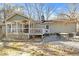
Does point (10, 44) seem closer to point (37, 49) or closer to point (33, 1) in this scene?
point (37, 49)

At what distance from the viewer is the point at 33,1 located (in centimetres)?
291

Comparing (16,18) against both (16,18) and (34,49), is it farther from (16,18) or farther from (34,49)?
(34,49)

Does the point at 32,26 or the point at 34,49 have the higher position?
the point at 32,26

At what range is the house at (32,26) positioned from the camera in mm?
2887

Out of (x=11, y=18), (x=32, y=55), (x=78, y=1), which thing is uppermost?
(x=78, y=1)

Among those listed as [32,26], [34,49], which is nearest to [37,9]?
[32,26]

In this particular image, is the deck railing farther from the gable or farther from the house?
the gable

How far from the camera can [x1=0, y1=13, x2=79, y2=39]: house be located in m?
2.89

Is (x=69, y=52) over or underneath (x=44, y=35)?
underneath

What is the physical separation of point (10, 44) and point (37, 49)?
372mm

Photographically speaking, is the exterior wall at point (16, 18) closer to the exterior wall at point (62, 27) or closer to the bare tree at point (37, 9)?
the bare tree at point (37, 9)

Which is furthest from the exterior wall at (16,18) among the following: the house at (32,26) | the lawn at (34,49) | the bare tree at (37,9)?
the lawn at (34,49)

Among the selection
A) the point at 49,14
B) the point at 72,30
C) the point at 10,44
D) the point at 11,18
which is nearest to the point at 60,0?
the point at 49,14

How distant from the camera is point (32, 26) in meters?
2.90
